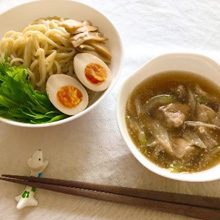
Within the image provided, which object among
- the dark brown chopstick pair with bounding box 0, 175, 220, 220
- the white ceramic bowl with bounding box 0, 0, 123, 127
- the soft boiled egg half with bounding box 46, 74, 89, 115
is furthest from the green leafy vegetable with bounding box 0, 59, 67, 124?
the white ceramic bowl with bounding box 0, 0, 123, 127

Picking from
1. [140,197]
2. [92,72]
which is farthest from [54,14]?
[140,197]

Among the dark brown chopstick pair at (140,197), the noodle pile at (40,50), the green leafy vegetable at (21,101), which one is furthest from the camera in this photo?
the noodle pile at (40,50)

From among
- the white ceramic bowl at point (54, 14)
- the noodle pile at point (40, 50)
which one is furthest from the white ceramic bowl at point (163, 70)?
the noodle pile at point (40, 50)

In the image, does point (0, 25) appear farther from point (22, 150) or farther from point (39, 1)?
point (22, 150)

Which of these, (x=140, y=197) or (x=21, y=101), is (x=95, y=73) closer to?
(x=21, y=101)

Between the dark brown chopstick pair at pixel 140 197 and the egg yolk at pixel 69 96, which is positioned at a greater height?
the egg yolk at pixel 69 96

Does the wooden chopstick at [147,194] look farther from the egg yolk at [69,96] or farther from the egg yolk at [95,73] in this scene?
the egg yolk at [95,73]

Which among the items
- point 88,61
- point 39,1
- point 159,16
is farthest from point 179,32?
point 39,1
